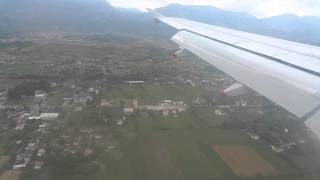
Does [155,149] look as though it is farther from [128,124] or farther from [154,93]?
[154,93]

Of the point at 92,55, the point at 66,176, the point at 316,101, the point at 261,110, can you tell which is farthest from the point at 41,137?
the point at 92,55

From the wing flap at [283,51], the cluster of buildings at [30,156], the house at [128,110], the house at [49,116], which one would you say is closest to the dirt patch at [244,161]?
the house at [128,110]

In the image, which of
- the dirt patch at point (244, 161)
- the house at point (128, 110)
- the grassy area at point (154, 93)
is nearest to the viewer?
the dirt patch at point (244, 161)

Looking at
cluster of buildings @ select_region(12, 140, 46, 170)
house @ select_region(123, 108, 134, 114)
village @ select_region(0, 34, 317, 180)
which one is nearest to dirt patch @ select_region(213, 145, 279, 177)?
village @ select_region(0, 34, 317, 180)

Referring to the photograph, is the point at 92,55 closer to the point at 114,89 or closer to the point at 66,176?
the point at 114,89

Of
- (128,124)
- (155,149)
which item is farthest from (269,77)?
(128,124)

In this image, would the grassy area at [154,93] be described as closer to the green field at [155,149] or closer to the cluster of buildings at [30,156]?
the green field at [155,149]
